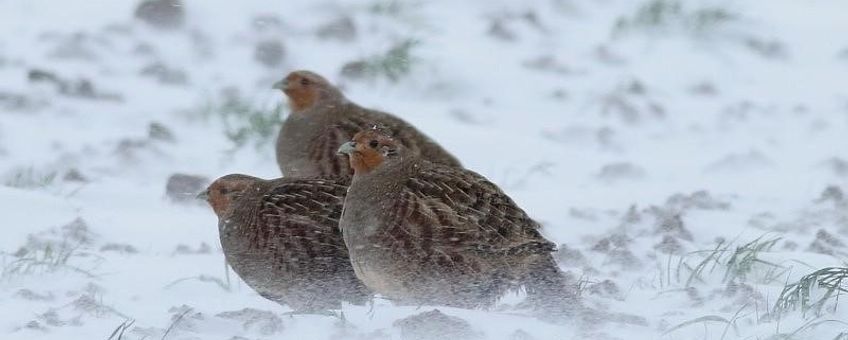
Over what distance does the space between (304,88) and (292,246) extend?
78.8 inches

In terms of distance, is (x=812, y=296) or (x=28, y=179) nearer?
(x=812, y=296)

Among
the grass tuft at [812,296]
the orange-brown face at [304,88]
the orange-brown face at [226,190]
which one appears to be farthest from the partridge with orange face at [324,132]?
the grass tuft at [812,296]

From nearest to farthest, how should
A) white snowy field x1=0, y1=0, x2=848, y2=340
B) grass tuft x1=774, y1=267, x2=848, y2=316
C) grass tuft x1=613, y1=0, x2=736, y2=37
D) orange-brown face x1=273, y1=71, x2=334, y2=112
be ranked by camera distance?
grass tuft x1=774, y1=267, x2=848, y2=316, white snowy field x1=0, y1=0, x2=848, y2=340, orange-brown face x1=273, y1=71, x2=334, y2=112, grass tuft x1=613, y1=0, x2=736, y2=37

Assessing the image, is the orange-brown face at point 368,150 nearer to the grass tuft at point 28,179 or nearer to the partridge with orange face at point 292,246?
the partridge with orange face at point 292,246

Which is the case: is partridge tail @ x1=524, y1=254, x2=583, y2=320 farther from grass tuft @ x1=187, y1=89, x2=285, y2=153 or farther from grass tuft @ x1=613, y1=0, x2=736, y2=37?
grass tuft @ x1=613, y1=0, x2=736, y2=37

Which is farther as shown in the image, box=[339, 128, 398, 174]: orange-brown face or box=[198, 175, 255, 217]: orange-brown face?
box=[198, 175, 255, 217]: orange-brown face

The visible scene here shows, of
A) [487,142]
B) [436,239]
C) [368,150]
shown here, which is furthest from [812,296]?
[487,142]

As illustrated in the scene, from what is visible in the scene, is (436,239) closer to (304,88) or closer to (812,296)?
(812,296)

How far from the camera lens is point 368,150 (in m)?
4.71

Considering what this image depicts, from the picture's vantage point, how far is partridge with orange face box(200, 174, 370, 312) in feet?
15.3

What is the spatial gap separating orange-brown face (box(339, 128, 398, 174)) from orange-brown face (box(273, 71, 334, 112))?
70.1 inches

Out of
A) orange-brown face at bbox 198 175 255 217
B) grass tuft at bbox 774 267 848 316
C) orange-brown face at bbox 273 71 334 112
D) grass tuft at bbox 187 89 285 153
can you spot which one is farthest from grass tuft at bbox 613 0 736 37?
grass tuft at bbox 774 267 848 316

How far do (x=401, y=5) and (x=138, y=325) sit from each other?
497 centimetres

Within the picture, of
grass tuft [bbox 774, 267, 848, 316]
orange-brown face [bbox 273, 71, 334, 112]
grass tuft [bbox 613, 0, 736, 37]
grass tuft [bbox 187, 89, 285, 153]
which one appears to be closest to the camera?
grass tuft [bbox 774, 267, 848, 316]
